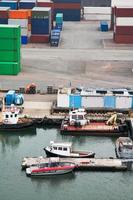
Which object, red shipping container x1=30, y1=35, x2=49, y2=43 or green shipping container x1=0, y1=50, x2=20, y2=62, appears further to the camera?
red shipping container x1=30, y1=35, x2=49, y2=43

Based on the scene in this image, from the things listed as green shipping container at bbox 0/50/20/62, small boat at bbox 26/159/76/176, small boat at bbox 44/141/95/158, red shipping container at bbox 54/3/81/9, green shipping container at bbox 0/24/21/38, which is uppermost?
green shipping container at bbox 0/24/21/38

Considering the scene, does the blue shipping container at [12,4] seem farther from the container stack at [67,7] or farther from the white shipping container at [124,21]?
the white shipping container at [124,21]

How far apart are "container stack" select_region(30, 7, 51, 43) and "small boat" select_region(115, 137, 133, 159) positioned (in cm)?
2854

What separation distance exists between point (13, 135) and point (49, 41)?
2628 cm

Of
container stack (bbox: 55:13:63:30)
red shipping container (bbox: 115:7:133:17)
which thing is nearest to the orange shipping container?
red shipping container (bbox: 115:7:133:17)

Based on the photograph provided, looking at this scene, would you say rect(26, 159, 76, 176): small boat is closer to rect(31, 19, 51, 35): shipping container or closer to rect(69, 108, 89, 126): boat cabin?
rect(69, 108, 89, 126): boat cabin

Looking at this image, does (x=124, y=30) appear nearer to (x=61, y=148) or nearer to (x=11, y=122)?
(x=11, y=122)

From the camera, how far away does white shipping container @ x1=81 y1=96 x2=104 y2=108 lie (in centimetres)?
3572

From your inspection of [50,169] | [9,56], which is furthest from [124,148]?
[9,56]

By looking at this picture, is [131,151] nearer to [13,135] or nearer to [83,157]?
[83,157]

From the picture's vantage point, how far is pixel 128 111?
117 ft

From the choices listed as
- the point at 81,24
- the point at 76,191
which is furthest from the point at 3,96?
the point at 81,24

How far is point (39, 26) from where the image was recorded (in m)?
58.1

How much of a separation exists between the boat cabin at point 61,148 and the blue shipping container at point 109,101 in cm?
681
